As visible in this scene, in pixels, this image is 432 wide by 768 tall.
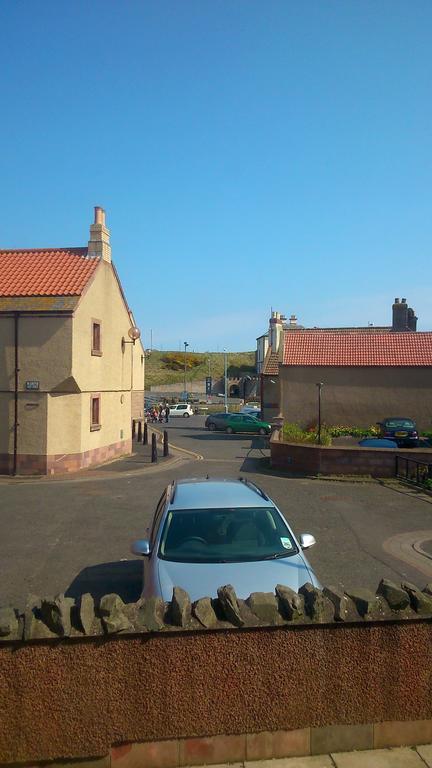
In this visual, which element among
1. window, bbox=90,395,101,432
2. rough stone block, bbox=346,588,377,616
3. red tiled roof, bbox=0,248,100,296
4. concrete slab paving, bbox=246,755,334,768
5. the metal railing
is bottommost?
concrete slab paving, bbox=246,755,334,768

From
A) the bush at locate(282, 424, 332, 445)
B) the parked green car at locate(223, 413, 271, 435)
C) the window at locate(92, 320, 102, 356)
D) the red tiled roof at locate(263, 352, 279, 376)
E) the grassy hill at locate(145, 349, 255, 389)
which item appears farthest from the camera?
the grassy hill at locate(145, 349, 255, 389)

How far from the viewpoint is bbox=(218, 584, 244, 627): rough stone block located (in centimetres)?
412

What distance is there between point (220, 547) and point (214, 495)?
1.15 meters

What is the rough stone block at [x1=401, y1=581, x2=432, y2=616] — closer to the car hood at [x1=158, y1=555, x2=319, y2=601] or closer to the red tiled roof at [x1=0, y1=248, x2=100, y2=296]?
the car hood at [x1=158, y1=555, x2=319, y2=601]

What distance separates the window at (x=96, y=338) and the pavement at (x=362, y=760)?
62.8 ft

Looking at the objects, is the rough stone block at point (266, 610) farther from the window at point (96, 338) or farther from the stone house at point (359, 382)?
the stone house at point (359, 382)

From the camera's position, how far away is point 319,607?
4191mm

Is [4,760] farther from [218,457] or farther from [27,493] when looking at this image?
[218,457]

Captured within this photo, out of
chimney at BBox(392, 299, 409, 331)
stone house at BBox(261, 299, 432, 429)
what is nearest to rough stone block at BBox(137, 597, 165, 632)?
stone house at BBox(261, 299, 432, 429)

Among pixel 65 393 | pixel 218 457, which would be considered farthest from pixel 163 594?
pixel 218 457

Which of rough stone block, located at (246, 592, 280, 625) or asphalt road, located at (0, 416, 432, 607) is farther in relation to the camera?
asphalt road, located at (0, 416, 432, 607)

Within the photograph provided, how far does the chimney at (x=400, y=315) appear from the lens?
49.0 metres

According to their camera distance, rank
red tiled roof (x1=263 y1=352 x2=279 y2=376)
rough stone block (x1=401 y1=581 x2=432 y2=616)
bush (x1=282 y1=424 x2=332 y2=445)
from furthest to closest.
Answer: red tiled roof (x1=263 y1=352 x2=279 y2=376) → bush (x1=282 y1=424 x2=332 y2=445) → rough stone block (x1=401 y1=581 x2=432 y2=616)

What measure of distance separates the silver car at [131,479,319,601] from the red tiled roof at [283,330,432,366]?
24734 millimetres
